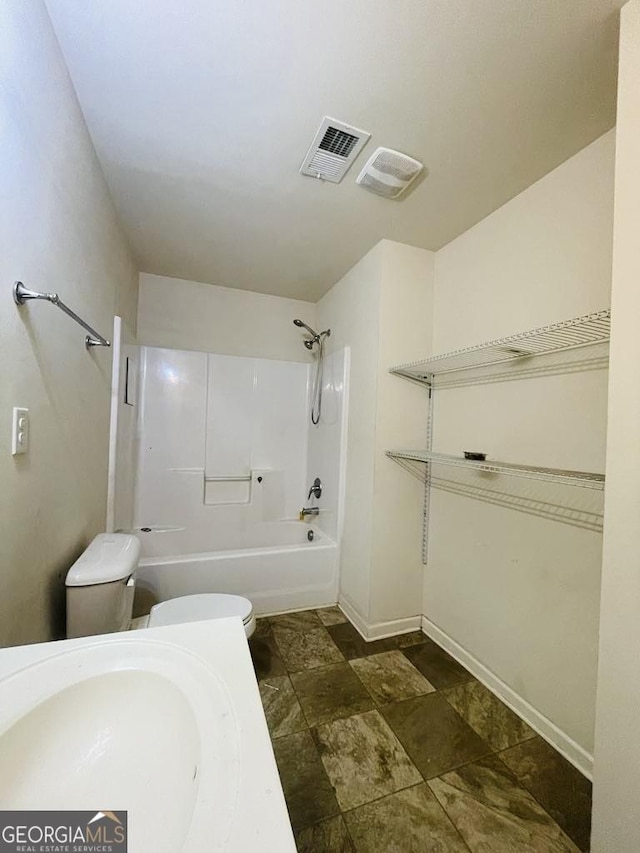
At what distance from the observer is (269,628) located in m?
2.03

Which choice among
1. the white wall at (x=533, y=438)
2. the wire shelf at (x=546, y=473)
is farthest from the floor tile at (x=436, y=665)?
the wire shelf at (x=546, y=473)

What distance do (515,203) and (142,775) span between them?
2238 mm

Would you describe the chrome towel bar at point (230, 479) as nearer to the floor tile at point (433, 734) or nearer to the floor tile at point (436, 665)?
the floor tile at point (436, 665)

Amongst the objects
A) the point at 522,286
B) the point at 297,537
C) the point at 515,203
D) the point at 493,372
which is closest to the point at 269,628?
the point at 297,537

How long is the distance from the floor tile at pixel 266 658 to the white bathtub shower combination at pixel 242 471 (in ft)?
0.82

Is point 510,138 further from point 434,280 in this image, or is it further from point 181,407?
point 181,407

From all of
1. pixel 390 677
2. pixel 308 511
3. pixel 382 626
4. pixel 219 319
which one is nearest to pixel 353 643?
pixel 382 626

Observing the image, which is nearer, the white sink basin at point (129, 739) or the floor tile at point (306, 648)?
the white sink basin at point (129, 739)

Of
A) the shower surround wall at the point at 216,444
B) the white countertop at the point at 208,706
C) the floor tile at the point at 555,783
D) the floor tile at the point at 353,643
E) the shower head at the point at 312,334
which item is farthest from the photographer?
the shower head at the point at 312,334

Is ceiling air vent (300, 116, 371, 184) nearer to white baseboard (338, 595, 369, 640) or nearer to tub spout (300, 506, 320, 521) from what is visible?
tub spout (300, 506, 320, 521)

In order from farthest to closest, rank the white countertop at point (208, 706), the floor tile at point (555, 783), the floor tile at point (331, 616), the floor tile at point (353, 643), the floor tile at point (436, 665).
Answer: the floor tile at point (331, 616), the floor tile at point (353, 643), the floor tile at point (436, 665), the floor tile at point (555, 783), the white countertop at point (208, 706)

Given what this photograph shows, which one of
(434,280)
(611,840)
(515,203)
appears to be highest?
(515,203)

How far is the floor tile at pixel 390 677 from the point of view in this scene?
5.08 feet

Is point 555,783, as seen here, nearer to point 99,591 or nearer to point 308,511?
point 99,591
